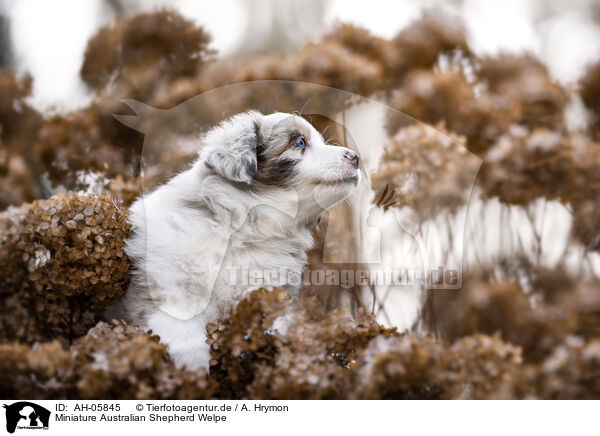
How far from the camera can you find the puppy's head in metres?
1.70

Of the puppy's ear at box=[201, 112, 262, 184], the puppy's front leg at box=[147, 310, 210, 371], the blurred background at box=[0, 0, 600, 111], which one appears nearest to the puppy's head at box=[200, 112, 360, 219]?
the puppy's ear at box=[201, 112, 262, 184]

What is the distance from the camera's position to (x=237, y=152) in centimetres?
168

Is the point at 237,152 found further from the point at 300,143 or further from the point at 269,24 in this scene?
the point at 269,24

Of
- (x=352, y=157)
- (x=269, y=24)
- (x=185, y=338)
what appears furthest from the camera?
(x=269, y=24)

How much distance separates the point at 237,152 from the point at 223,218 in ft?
0.76

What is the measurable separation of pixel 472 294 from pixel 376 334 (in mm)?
784
